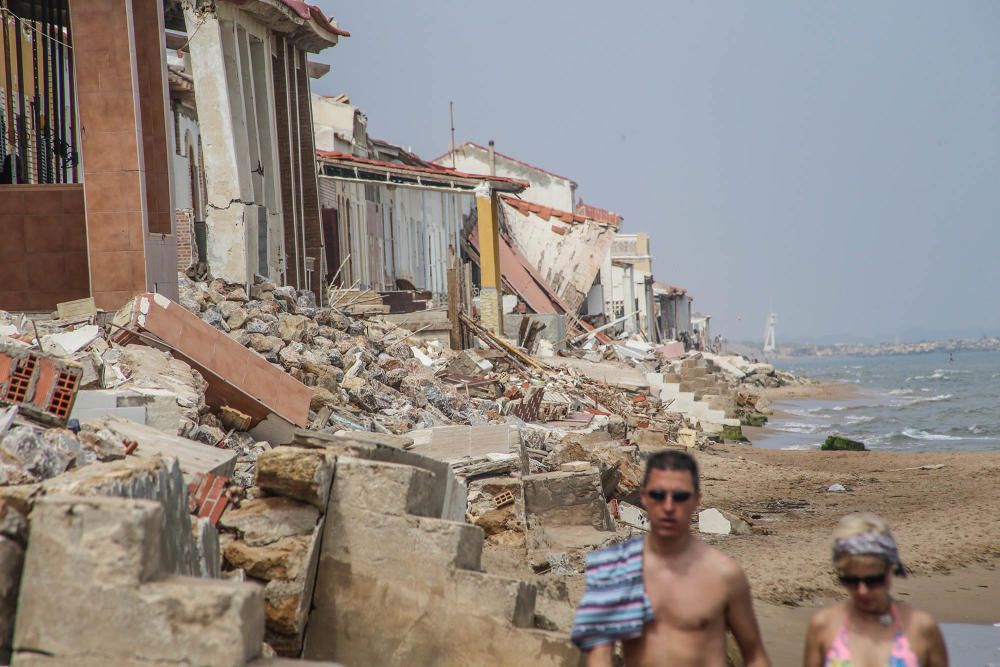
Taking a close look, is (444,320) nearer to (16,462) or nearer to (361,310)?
(361,310)

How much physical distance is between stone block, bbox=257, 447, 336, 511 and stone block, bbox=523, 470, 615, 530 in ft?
12.2

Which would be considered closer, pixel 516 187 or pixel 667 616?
pixel 667 616

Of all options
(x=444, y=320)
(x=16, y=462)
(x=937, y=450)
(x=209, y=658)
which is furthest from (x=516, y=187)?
(x=209, y=658)

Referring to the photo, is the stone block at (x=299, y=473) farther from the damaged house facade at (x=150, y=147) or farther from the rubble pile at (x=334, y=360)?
the damaged house facade at (x=150, y=147)

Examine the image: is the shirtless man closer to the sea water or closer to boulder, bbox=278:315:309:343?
boulder, bbox=278:315:309:343

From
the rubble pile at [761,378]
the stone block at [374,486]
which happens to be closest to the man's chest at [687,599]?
the stone block at [374,486]

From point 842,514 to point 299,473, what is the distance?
34.1 ft

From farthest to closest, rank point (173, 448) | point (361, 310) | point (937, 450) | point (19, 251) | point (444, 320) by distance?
1. point (937, 450)
2. point (444, 320)
3. point (361, 310)
4. point (19, 251)
5. point (173, 448)

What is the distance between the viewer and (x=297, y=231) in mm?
18500

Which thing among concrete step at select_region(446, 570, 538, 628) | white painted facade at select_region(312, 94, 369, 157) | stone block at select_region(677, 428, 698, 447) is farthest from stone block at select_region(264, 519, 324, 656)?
white painted facade at select_region(312, 94, 369, 157)

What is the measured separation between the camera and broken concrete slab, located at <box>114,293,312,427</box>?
9.54 m

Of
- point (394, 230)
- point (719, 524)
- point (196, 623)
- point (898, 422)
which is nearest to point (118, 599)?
point (196, 623)

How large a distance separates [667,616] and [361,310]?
16.4 metres

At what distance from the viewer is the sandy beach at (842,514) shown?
9.68 metres
